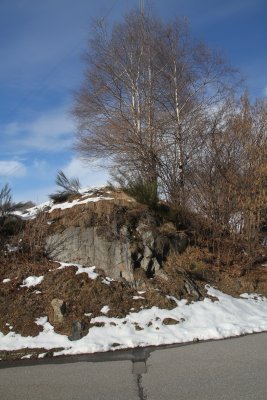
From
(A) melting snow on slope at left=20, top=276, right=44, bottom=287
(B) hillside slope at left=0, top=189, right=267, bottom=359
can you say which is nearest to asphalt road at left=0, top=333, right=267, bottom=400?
(B) hillside slope at left=0, top=189, right=267, bottom=359

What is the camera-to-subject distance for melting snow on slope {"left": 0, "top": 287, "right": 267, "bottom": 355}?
6.69 meters

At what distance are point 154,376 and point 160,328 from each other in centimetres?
192

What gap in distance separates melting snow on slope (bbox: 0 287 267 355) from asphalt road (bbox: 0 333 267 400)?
1.18 ft

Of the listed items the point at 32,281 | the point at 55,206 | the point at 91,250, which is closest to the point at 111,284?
the point at 91,250

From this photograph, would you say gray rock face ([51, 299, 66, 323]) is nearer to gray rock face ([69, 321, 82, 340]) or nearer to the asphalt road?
gray rock face ([69, 321, 82, 340])

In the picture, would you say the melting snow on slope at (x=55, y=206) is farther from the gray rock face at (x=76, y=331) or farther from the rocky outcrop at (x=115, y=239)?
the gray rock face at (x=76, y=331)

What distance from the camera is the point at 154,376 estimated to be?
5355 millimetres

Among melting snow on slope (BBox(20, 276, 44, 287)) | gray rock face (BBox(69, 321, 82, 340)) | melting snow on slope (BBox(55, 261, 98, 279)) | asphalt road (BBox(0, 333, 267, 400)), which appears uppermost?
melting snow on slope (BBox(55, 261, 98, 279))

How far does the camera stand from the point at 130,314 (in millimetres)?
7637

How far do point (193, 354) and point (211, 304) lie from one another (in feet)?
7.17

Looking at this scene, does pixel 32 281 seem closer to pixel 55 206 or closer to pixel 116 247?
pixel 116 247

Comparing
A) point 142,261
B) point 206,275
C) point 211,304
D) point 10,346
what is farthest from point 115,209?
point 10,346

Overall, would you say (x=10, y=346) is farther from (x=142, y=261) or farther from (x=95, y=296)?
(x=142, y=261)

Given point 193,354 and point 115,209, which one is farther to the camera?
point 115,209
